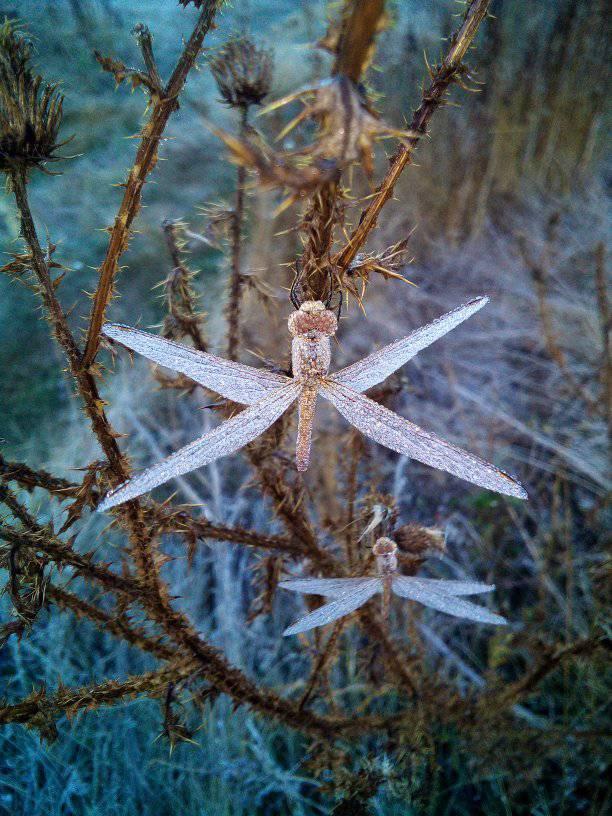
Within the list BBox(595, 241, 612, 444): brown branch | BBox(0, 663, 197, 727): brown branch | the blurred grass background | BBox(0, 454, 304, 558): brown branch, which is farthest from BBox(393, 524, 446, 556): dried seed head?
BBox(595, 241, 612, 444): brown branch

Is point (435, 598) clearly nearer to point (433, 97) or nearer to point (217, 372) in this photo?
point (217, 372)

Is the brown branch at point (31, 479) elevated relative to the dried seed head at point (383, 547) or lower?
elevated

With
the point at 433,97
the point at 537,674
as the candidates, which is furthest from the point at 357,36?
the point at 537,674

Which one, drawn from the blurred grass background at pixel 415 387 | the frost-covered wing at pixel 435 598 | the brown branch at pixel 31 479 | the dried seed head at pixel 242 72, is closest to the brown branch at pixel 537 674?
the blurred grass background at pixel 415 387

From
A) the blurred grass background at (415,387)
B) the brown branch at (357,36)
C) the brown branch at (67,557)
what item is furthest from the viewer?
the blurred grass background at (415,387)

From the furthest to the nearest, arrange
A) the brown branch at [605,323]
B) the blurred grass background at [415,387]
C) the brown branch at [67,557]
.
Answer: the brown branch at [605,323]
the blurred grass background at [415,387]
the brown branch at [67,557]

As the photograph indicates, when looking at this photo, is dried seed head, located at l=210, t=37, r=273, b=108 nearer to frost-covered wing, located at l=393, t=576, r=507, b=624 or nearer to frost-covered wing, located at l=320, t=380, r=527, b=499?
frost-covered wing, located at l=320, t=380, r=527, b=499

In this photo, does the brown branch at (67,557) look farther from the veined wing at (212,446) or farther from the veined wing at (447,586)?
the veined wing at (447,586)
